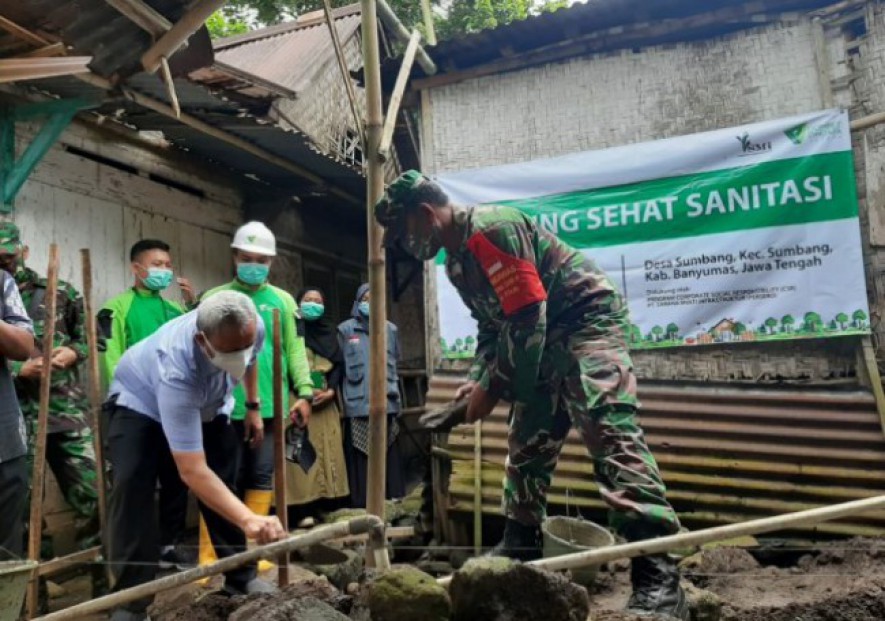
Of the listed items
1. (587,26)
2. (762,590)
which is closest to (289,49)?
(587,26)

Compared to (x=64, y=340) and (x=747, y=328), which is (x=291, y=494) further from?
(x=747, y=328)

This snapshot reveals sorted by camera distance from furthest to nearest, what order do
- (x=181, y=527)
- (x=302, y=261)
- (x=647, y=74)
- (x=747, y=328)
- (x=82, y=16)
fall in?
1. (x=302, y=261)
2. (x=647, y=74)
3. (x=747, y=328)
4. (x=181, y=527)
5. (x=82, y=16)

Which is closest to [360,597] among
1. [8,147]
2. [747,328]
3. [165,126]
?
[747,328]

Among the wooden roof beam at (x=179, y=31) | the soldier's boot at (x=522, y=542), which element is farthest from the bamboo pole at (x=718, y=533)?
the wooden roof beam at (x=179, y=31)

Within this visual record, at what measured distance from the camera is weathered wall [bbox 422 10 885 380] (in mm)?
4531

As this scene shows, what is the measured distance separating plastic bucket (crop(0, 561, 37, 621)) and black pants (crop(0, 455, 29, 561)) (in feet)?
2.47

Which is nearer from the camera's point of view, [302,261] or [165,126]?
[165,126]

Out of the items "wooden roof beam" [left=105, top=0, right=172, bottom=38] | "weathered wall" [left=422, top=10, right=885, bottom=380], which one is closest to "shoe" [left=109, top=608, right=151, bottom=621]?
"wooden roof beam" [left=105, top=0, right=172, bottom=38]

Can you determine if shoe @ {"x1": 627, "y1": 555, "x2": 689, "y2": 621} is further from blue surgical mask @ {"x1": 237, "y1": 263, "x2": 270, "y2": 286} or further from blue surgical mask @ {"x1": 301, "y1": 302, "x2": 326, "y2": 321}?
blue surgical mask @ {"x1": 301, "y1": 302, "x2": 326, "y2": 321}

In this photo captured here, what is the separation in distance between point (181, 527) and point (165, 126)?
3151mm

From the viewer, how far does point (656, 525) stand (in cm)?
268

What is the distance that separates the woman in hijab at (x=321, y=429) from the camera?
18.9 ft

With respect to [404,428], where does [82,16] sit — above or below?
above

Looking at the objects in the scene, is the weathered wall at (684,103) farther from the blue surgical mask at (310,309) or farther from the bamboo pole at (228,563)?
the bamboo pole at (228,563)
